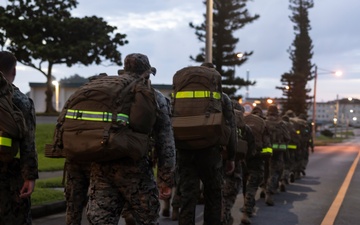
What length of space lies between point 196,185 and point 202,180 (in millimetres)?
88

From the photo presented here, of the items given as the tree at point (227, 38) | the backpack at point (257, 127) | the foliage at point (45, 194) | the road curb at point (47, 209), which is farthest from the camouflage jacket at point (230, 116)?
the tree at point (227, 38)

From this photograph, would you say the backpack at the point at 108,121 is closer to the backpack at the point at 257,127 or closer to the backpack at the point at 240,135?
the backpack at the point at 240,135

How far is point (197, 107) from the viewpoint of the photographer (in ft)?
16.1

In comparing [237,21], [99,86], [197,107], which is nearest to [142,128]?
[99,86]

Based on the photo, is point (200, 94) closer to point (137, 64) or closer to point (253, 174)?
point (137, 64)

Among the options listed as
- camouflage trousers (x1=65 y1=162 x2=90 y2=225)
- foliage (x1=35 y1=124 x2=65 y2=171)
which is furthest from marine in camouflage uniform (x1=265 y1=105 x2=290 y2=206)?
foliage (x1=35 y1=124 x2=65 y2=171)

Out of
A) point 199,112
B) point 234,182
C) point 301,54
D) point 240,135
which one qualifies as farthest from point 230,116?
point 301,54

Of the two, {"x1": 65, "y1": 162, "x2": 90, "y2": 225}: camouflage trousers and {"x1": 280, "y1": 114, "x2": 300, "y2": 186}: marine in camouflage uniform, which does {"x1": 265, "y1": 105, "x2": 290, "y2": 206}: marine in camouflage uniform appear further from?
{"x1": 65, "y1": 162, "x2": 90, "y2": 225}: camouflage trousers

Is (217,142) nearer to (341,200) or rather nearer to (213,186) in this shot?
(213,186)

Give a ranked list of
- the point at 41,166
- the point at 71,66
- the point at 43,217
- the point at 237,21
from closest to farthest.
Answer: the point at 43,217, the point at 41,166, the point at 71,66, the point at 237,21

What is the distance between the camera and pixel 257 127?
7477mm

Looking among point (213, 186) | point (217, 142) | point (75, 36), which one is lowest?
point (213, 186)

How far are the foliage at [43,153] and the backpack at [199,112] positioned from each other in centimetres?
767

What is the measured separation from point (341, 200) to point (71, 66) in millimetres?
25931
